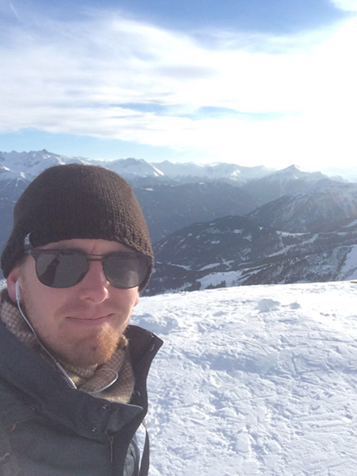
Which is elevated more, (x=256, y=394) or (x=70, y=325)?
(x=70, y=325)

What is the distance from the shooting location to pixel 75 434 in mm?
2373

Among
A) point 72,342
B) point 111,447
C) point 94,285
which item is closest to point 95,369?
point 72,342

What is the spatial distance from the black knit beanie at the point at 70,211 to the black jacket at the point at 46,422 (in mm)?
754

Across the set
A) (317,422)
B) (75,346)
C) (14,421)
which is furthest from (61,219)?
(317,422)

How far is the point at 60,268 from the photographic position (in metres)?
2.52

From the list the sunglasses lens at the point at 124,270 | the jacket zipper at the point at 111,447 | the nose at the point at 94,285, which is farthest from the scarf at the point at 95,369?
the sunglasses lens at the point at 124,270

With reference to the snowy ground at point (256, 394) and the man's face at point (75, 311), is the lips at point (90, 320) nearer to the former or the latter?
the man's face at point (75, 311)

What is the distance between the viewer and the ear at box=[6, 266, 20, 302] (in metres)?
2.66

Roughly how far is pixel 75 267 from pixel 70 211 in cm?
45

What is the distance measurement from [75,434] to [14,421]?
0.48m

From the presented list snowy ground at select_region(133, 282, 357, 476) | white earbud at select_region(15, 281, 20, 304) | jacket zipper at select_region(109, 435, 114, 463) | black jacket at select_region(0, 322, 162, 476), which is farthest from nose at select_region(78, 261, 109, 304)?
snowy ground at select_region(133, 282, 357, 476)

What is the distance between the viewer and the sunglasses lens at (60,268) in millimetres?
2531

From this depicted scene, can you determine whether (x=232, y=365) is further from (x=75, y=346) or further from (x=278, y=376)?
(x=75, y=346)

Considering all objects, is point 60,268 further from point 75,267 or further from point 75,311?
point 75,311
